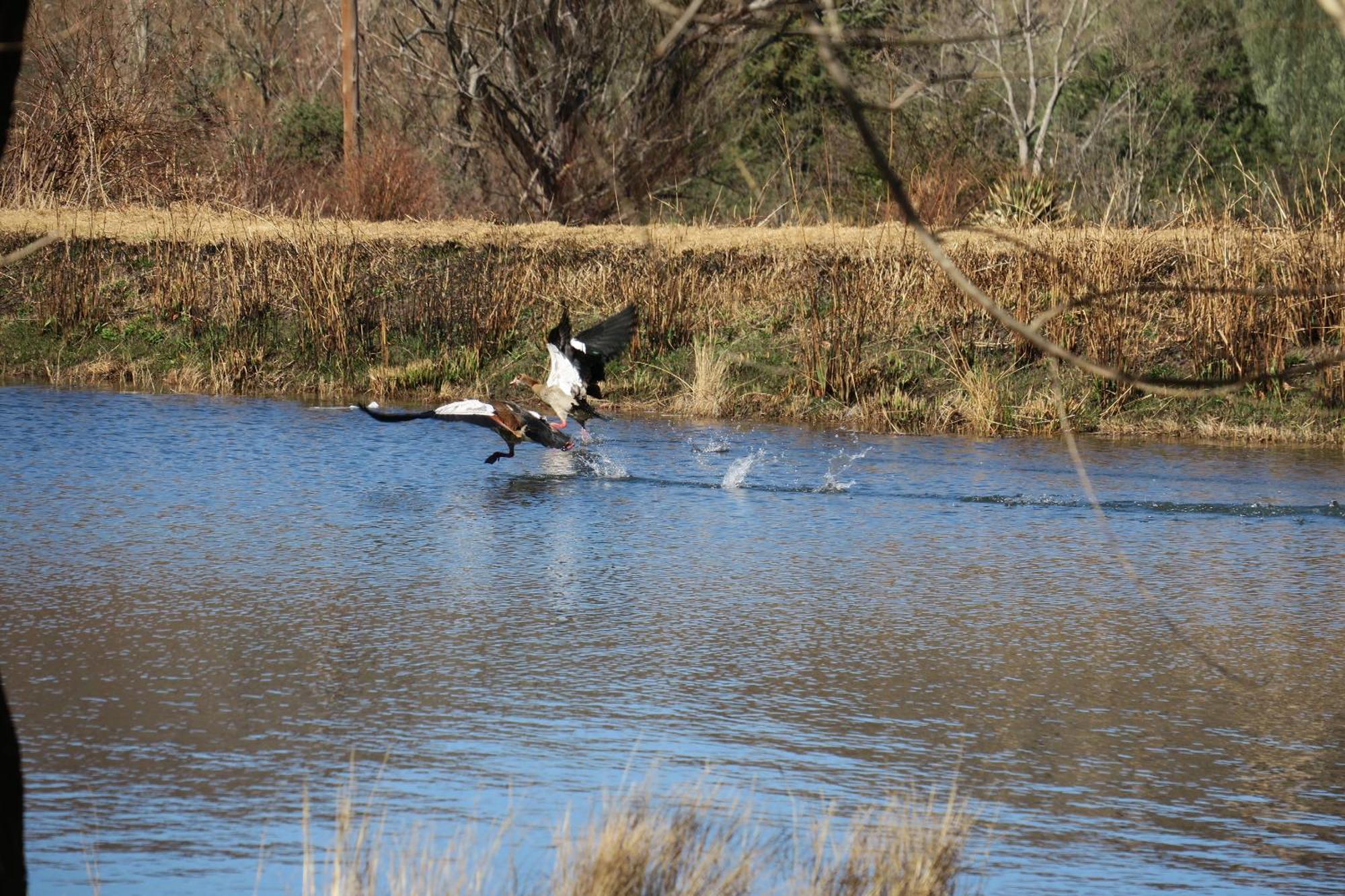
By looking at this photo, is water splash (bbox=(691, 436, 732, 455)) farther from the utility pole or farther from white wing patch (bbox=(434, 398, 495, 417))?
the utility pole

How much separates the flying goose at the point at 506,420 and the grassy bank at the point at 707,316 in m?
3.72

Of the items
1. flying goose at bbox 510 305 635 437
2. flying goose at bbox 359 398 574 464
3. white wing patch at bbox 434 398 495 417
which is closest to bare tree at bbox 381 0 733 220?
flying goose at bbox 510 305 635 437

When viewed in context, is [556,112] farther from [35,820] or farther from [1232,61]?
[35,820]

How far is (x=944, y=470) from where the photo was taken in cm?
1263

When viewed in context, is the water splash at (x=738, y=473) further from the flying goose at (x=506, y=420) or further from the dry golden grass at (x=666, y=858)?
the dry golden grass at (x=666, y=858)

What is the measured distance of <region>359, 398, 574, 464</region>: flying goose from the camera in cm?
1164

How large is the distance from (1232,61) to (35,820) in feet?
112

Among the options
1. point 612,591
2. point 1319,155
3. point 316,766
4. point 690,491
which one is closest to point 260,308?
point 690,491

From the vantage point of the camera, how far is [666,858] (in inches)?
166

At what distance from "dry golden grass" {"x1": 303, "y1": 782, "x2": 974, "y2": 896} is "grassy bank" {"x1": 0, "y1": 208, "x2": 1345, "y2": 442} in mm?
10603

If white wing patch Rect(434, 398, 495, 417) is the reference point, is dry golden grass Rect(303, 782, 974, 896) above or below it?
below

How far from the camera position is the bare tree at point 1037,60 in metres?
35.7

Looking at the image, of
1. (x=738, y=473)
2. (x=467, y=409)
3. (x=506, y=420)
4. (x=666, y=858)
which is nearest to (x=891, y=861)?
(x=666, y=858)

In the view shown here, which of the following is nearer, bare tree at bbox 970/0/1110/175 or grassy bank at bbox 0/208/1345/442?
grassy bank at bbox 0/208/1345/442
